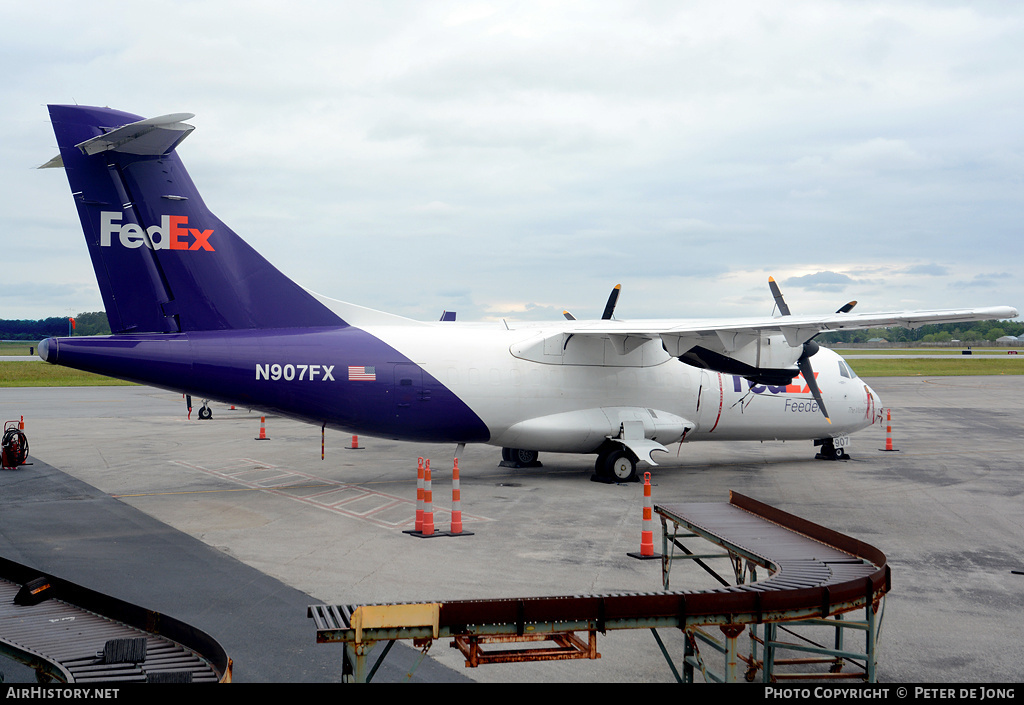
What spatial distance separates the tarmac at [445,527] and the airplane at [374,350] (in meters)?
1.45

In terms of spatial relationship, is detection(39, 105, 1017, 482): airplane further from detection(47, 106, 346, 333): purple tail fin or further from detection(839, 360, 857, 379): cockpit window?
detection(839, 360, 857, 379): cockpit window

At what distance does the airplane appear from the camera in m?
13.1

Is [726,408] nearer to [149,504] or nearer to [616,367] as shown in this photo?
[616,367]

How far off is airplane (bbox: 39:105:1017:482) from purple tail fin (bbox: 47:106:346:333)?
0.08 feet

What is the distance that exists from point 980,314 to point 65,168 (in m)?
17.2

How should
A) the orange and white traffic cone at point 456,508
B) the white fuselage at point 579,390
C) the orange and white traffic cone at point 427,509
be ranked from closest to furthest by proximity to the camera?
the orange and white traffic cone at point 427,509
the orange and white traffic cone at point 456,508
the white fuselage at point 579,390

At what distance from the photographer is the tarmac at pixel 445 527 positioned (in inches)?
284

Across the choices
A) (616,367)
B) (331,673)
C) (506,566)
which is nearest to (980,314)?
(616,367)

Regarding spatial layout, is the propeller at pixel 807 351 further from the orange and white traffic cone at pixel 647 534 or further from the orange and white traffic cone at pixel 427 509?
the orange and white traffic cone at pixel 427 509

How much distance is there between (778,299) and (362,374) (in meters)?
9.71

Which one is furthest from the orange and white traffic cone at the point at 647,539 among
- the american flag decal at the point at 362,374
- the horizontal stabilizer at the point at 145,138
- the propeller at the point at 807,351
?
the horizontal stabilizer at the point at 145,138

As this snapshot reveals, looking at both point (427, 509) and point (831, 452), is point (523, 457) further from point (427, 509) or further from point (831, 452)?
point (831, 452)

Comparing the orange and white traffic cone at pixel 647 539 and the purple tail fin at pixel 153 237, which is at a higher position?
the purple tail fin at pixel 153 237

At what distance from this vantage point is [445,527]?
12148 mm
